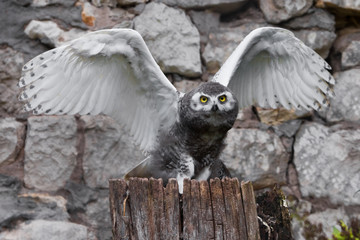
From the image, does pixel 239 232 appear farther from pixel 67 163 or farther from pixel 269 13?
pixel 269 13

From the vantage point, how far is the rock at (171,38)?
2514 mm

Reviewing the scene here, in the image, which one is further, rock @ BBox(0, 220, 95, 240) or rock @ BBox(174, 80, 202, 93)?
rock @ BBox(174, 80, 202, 93)

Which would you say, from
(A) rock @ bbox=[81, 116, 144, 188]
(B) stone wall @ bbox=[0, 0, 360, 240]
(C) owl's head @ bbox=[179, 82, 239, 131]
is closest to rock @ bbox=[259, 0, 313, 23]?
(B) stone wall @ bbox=[0, 0, 360, 240]

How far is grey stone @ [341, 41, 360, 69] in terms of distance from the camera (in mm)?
2711

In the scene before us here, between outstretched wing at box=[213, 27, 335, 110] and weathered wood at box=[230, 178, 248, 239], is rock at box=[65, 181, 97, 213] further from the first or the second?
weathered wood at box=[230, 178, 248, 239]

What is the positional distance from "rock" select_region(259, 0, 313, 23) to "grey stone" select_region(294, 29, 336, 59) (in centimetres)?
12

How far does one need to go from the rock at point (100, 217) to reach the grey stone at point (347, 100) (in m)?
1.41

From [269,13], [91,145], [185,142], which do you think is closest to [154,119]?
[185,142]

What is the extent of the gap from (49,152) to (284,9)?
1.60 m

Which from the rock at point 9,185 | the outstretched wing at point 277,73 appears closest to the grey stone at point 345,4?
the outstretched wing at point 277,73

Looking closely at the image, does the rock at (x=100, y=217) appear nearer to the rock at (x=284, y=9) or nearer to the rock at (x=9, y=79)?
the rock at (x=9, y=79)

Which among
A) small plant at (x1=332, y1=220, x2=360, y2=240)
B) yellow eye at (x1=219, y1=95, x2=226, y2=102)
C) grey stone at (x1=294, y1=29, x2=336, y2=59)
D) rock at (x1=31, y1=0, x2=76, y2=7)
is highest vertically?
rock at (x1=31, y1=0, x2=76, y2=7)

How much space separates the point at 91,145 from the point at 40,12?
761mm

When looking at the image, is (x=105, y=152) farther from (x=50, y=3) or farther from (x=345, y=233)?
(x=345, y=233)
